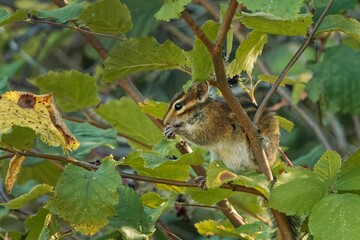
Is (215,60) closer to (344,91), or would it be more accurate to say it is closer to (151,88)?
(344,91)

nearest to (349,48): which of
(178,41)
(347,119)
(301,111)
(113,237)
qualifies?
(301,111)

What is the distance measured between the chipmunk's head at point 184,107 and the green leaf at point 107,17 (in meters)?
0.50

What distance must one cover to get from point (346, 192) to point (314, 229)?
123mm

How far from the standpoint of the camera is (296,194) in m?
1.37

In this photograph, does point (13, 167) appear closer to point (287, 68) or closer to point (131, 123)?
point (287, 68)

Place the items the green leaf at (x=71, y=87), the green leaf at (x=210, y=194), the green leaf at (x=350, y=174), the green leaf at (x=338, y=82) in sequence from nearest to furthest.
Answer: the green leaf at (x=350, y=174) → the green leaf at (x=210, y=194) → the green leaf at (x=71, y=87) → the green leaf at (x=338, y=82)

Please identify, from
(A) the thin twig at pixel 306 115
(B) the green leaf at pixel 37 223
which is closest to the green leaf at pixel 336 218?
(B) the green leaf at pixel 37 223

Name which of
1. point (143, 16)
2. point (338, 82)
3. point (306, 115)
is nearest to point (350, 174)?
point (338, 82)

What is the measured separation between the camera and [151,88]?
134 inches

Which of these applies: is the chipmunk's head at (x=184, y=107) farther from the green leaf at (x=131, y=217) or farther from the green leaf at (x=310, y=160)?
the green leaf at (x=310, y=160)

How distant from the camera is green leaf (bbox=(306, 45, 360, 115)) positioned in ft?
8.54

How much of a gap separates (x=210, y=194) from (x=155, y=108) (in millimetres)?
278

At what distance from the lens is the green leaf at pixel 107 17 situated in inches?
54.2

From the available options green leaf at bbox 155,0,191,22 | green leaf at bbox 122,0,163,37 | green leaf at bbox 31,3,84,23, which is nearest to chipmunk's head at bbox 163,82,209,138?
green leaf at bbox 31,3,84,23
